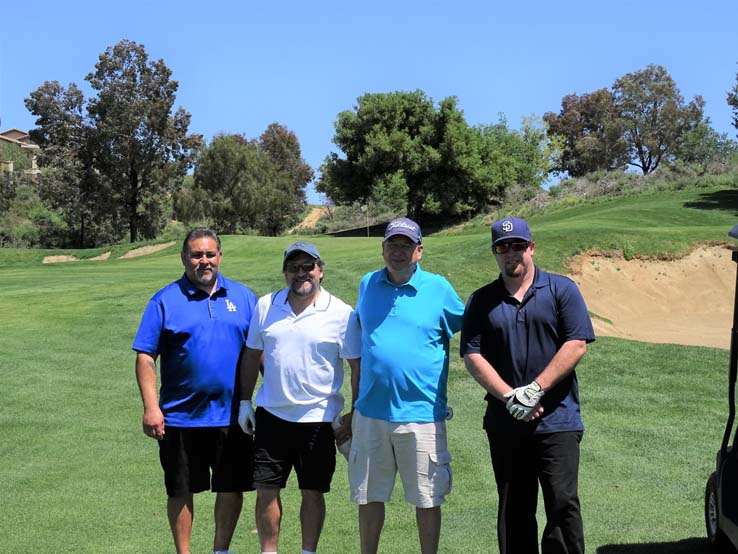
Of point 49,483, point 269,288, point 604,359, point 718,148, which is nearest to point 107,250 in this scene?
point 269,288

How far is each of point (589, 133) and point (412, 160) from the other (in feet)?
185

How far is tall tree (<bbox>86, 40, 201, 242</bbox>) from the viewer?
52.4m

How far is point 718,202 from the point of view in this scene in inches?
1240

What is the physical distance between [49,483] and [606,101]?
3943 inches

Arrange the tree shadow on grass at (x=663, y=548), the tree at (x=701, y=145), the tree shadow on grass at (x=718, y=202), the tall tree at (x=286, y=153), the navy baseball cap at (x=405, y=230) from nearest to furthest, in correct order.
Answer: the navy baseball cap at (x=405, y=230) < the tree shadow on grass at (x=663, y=548) < the tree shadow on grass at (x=718, y=202) < the tree at (x=701, y=145) < the tall tree at (x=286, y=153)

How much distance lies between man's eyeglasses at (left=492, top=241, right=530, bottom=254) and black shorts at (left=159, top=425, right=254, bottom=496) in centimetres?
188

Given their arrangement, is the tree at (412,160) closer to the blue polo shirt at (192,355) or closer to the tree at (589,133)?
the tree at (589,133)

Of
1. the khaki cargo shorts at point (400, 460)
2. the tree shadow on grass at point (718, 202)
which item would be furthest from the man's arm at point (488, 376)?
the tree shadow on grass at point (718, 202)

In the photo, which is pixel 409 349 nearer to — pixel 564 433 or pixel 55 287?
pixel 564 433

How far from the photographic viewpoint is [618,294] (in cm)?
1773

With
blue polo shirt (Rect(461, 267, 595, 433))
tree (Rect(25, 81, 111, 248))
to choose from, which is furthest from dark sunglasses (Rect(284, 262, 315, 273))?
tree (Rect(25, 81, 111, 248))

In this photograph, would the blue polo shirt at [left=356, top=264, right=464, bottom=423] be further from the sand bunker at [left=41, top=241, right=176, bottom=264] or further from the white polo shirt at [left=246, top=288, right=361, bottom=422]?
the sand bunker at [left=41, top=241, right=176, bottom=264]

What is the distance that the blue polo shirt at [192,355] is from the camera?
500 centimetres

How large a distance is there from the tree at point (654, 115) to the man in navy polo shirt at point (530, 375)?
270ft
